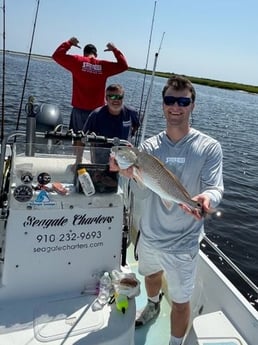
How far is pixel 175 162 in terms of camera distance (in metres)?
2.55

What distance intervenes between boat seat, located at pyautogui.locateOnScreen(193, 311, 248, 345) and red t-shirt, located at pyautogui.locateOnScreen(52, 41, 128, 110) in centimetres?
349

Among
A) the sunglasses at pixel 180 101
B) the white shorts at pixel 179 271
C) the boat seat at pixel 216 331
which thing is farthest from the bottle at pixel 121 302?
the sunglasses at pixel 180 101

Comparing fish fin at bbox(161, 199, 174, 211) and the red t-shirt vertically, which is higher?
the red t-shirt

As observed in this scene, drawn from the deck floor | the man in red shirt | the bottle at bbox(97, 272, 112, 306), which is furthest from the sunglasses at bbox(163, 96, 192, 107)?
the man in red shirt

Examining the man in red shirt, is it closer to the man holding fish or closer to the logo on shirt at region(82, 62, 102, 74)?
the logo on shirt at region(82, 62, 102, 74)

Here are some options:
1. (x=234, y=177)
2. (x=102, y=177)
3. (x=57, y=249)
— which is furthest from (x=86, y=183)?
(x=234, y=177)

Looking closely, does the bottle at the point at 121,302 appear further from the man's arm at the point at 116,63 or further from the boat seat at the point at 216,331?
the man's arm at the point at 116,63

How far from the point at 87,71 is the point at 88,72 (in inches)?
0.8

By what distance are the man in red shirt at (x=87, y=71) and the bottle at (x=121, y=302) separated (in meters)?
3.34

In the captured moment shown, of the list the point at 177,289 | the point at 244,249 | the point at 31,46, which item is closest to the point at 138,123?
the point at 31,46

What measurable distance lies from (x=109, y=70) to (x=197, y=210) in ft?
11.6

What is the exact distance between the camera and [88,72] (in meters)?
5.16

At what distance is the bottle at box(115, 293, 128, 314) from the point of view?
96.1 inches

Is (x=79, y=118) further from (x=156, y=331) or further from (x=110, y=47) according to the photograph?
(x=156, y=331)
